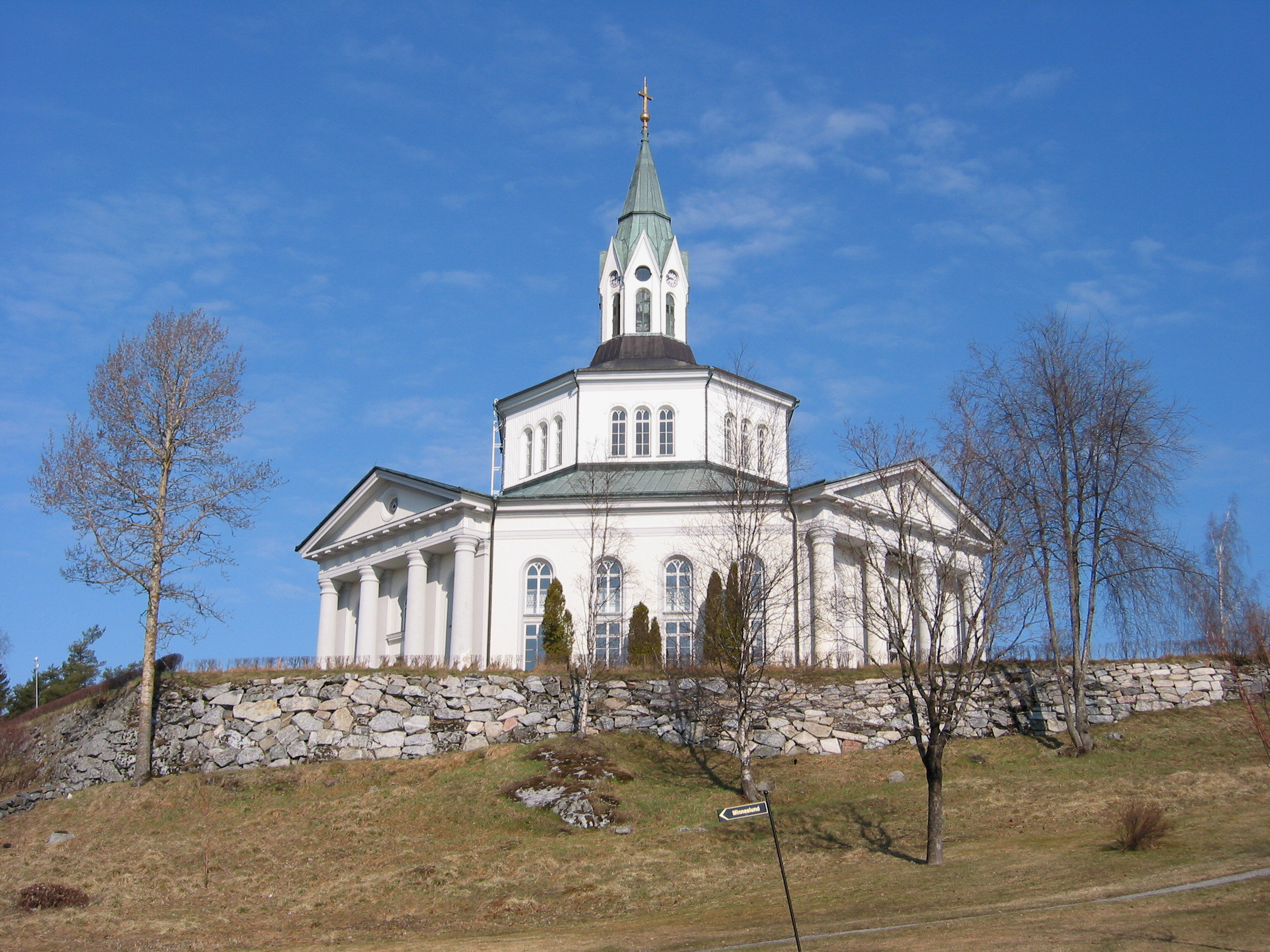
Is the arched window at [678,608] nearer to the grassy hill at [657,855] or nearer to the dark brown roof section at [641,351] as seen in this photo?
the grassy hill at [657,855]

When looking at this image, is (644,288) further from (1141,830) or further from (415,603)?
(1141,830)

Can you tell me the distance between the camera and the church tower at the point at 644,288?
47.2 m

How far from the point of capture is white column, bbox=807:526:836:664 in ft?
117

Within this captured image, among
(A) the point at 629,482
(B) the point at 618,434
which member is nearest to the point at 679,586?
(A) the point at 629,482

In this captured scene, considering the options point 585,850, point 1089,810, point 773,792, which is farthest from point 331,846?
point 1089,810

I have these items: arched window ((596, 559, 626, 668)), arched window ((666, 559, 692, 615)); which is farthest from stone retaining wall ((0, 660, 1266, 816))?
arched window ((666, 559, 692, 615))

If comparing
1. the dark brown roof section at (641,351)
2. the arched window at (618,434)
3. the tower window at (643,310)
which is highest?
the tower window at (643,310)

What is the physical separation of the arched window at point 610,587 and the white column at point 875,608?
311 inches

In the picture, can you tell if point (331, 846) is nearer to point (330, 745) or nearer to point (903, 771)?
point (330, 745)

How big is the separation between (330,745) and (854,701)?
13.9 meters

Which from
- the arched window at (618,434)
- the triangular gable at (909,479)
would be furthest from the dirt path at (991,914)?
the arched window at (618,434)

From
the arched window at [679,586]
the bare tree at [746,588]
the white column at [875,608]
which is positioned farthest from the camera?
the arched window at [679,586]

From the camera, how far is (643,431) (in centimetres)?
4412

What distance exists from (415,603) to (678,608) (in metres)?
8.71
